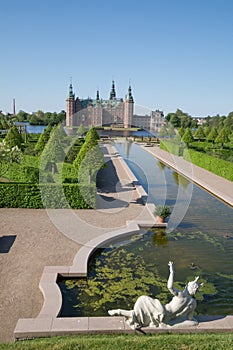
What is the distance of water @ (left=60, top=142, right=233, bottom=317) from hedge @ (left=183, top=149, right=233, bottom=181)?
6.41 meters

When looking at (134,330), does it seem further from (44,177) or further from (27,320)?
(44,177)

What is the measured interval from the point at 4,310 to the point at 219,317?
4152mm

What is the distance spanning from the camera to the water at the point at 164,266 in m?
6.86

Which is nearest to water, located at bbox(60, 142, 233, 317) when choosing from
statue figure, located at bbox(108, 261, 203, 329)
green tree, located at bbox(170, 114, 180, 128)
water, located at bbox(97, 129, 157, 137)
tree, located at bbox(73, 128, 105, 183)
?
statue figure, located at bbox(108, 261, 203, 329)

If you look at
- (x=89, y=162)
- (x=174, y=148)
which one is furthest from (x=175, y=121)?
(x=89, y=162)

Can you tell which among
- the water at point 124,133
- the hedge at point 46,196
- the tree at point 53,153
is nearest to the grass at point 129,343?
the hedge at point 46,196

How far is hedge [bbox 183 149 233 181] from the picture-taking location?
19619mm

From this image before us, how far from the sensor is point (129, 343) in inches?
195

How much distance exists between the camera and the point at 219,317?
19.7 ft

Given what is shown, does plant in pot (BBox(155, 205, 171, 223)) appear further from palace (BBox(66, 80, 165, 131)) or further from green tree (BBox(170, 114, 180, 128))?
green tree (BBox(170, 114, 180, 128))

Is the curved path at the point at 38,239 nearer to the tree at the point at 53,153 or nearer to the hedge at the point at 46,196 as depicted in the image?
the hedge at the point at 46,196

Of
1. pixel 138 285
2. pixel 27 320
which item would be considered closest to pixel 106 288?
pixel 138 285

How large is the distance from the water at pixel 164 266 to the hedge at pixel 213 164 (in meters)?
6.41

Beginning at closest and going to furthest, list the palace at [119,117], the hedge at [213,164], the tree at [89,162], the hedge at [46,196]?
1. the hedge at [46,196]
2. the tree at [89,162]
3. the hedge at [213,164]
4. the palace at [119,117]
